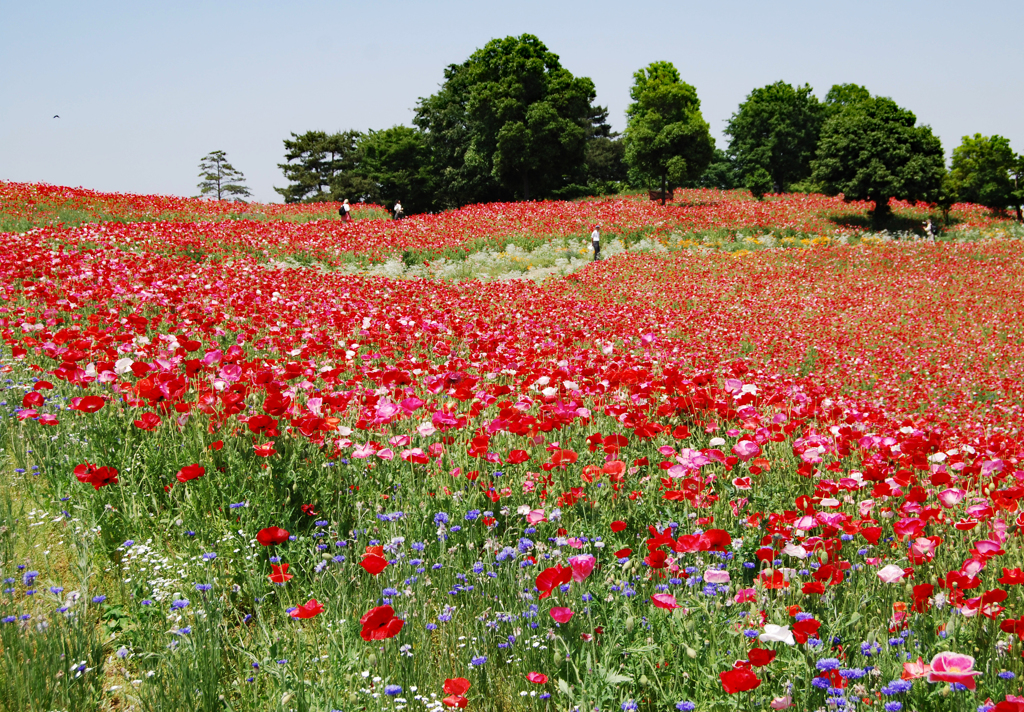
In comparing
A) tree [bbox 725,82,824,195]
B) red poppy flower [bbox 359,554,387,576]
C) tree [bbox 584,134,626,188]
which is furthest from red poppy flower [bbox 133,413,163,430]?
tree [bbox 584,134,626,188]

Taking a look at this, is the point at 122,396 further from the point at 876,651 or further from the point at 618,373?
the point at 876,651

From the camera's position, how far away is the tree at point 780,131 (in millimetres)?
51031

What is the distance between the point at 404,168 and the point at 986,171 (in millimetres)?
38973

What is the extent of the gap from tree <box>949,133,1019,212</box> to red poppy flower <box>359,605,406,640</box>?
45878 mm

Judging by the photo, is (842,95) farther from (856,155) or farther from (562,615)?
(562,615)

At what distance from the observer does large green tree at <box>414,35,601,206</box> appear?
134ft

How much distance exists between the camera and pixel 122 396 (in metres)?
4.21

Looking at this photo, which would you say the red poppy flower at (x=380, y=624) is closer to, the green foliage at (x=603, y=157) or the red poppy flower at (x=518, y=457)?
the red poppy flower at (x=518, y=457)

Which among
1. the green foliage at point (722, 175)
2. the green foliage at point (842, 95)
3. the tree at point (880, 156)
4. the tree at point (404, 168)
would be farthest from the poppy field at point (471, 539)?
the green foliage at point (722, 175)

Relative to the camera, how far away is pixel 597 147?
206 feet

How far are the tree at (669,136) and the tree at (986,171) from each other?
15.9 metres

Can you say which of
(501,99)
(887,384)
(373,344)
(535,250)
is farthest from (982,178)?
(373,344)

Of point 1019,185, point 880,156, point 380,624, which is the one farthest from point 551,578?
point 1019,185

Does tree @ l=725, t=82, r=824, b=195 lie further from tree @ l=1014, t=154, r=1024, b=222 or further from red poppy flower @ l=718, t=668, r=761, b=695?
red poppy flower @ l=718, t=668, r=761, b=695
